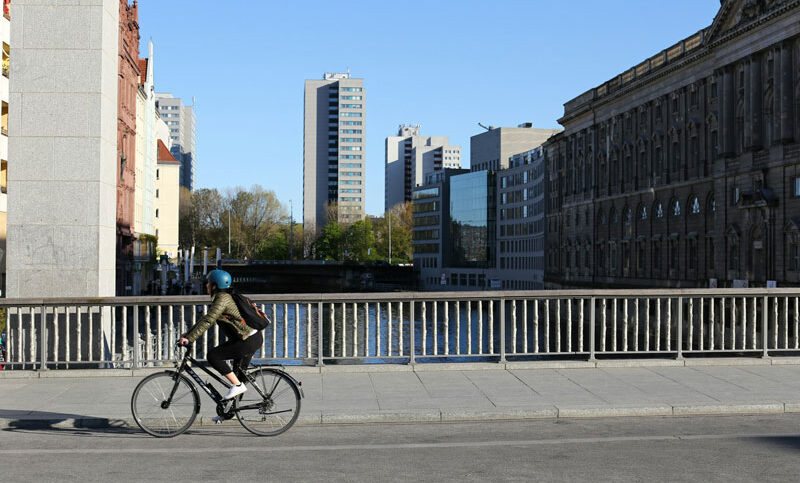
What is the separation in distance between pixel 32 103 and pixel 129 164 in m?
67.2

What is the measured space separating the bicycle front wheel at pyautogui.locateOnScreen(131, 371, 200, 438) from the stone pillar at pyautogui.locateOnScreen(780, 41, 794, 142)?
55847 mm

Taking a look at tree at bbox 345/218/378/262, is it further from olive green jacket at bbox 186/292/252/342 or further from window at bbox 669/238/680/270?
olive green jacket at bbox 186/292/252/342

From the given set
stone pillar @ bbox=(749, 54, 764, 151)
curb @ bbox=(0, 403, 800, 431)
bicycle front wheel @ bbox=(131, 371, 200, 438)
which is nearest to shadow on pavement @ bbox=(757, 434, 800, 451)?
curb @ bbox=(0, 403, 800, 431)

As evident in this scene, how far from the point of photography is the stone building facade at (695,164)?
61.5m

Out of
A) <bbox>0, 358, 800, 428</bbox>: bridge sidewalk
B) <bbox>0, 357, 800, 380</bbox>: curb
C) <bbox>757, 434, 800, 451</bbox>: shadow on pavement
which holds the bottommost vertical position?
<bbox>757, 434, 800, 451</bbox>: shadow on pavement

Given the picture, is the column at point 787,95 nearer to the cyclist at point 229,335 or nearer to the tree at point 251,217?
the cyclist at point 229,335

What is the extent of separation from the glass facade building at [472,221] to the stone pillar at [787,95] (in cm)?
9660

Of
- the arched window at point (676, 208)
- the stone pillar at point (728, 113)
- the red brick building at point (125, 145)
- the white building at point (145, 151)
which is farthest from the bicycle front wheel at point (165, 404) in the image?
the white building at point (145, 151)

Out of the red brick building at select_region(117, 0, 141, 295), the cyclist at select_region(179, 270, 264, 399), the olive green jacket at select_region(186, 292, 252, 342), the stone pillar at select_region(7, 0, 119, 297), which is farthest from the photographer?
the red brick building at select_region(117, 0, 141, 295)

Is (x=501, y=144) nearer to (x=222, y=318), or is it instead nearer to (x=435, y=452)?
(x=222, y=318)

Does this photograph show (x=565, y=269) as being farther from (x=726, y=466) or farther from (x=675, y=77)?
(x=726, y=466)

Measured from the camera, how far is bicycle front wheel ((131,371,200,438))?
36.3 feet

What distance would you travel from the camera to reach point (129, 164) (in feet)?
269

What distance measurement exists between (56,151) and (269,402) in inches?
302
